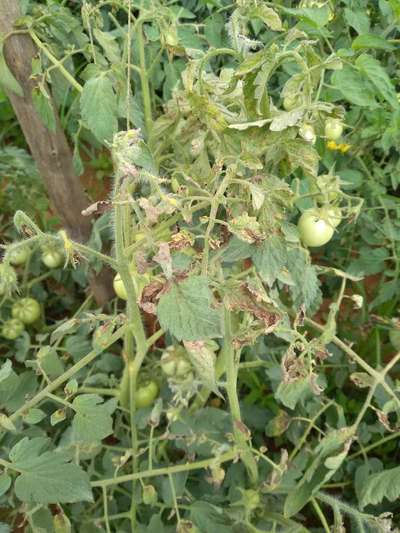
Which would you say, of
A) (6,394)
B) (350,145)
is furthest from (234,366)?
(350,145)

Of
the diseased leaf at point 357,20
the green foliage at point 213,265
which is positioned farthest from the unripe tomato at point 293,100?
the diseased leaf at point 357,20

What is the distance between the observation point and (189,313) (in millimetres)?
569

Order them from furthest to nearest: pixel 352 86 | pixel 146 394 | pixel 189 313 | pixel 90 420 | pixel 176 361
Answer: pixel 146 394 → pixel 176 361 → pixel 352 86 → pixel 90 420 → pixel 189 313

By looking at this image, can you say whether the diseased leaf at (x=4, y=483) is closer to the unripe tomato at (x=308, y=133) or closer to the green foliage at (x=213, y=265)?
the green foliage at (x=213, y=265)

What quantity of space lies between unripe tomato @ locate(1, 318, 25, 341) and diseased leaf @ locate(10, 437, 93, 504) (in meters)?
0.59

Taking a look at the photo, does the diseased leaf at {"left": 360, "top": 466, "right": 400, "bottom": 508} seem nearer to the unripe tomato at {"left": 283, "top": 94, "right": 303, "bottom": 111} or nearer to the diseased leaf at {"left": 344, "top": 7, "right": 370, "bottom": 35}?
the unripe tomato at {"left": 283, "top": 94, "right": 303, "bottom": 111}

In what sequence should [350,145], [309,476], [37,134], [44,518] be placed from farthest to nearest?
[350,145]
[37,134]
[44,518]
[309,476]

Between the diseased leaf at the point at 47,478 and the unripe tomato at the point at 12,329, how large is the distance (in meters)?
0.59

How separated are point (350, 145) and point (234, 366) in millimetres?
648

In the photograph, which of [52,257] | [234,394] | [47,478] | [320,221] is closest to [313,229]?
[320,221]

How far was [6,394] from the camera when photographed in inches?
36.5

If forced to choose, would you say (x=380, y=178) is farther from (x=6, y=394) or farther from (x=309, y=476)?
(x=6, y=394)

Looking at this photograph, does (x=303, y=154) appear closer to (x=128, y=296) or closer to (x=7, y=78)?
(x=128, y=296)

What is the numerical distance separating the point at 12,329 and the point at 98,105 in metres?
0.68
